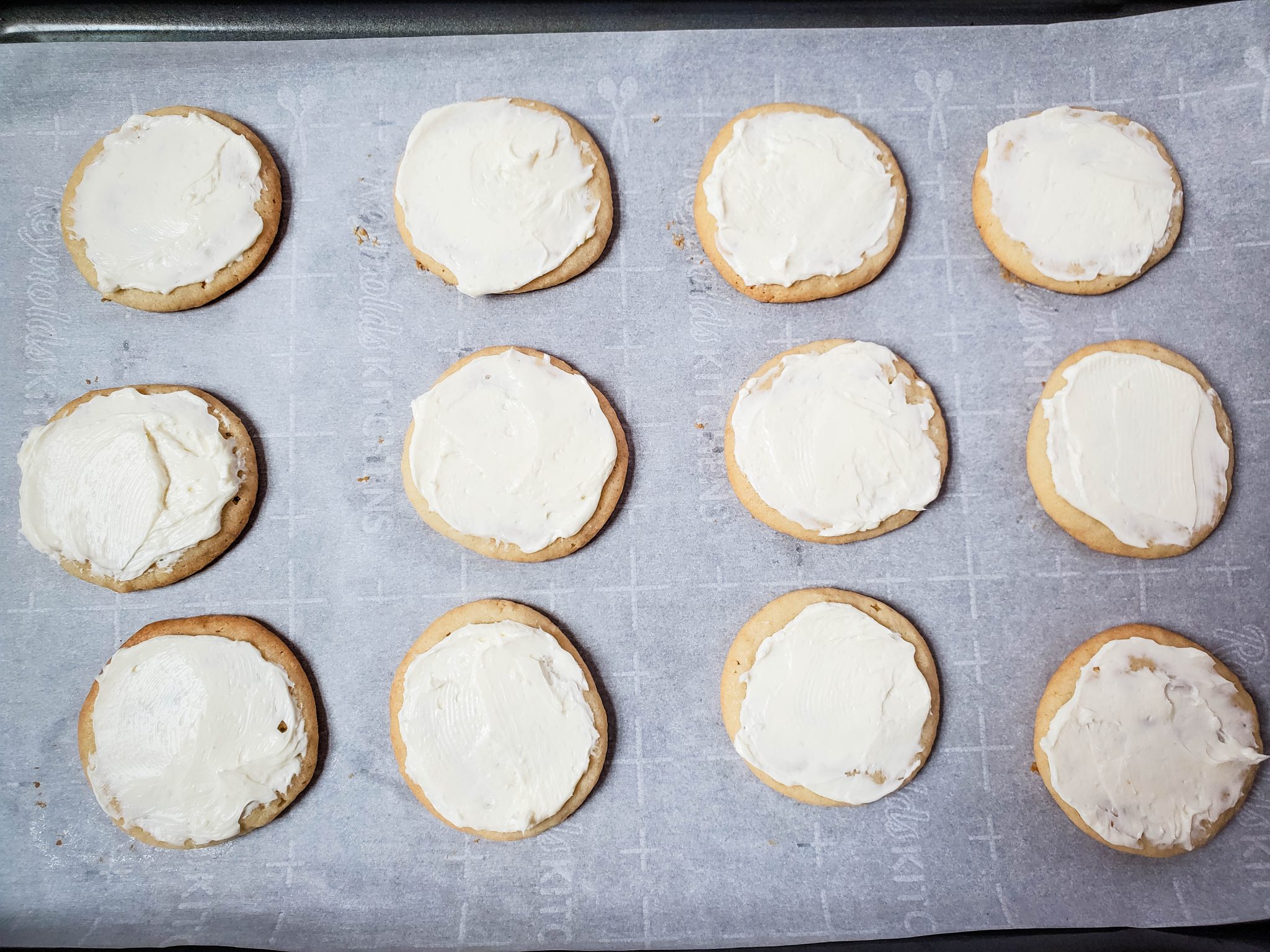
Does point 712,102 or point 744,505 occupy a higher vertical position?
point 712,102

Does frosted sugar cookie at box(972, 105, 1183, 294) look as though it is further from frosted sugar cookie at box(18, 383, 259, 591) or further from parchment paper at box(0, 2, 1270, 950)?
frosted sugar cookie at box(18, 383, 259, 591)

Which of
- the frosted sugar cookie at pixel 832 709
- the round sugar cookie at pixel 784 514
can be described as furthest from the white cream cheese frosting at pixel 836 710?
the round sugar cookie at pixel 784 514

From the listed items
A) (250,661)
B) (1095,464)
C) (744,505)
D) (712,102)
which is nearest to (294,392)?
(250,661)

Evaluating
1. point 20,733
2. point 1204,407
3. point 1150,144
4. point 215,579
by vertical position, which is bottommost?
point 20,733

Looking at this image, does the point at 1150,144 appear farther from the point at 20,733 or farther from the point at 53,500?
the point at 20,733

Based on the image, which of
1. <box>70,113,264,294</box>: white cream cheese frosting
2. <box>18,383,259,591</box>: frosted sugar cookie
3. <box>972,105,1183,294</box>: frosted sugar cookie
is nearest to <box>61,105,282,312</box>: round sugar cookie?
<box>70,113,264,294</box>: white cream cheese frosting

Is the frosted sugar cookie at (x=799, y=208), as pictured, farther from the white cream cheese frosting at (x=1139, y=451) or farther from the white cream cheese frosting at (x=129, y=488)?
the white cream cheese frosting at (x=129, y=488)

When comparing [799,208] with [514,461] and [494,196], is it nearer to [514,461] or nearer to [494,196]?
[494,196]

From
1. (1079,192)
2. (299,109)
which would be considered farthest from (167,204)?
(1079,192)
